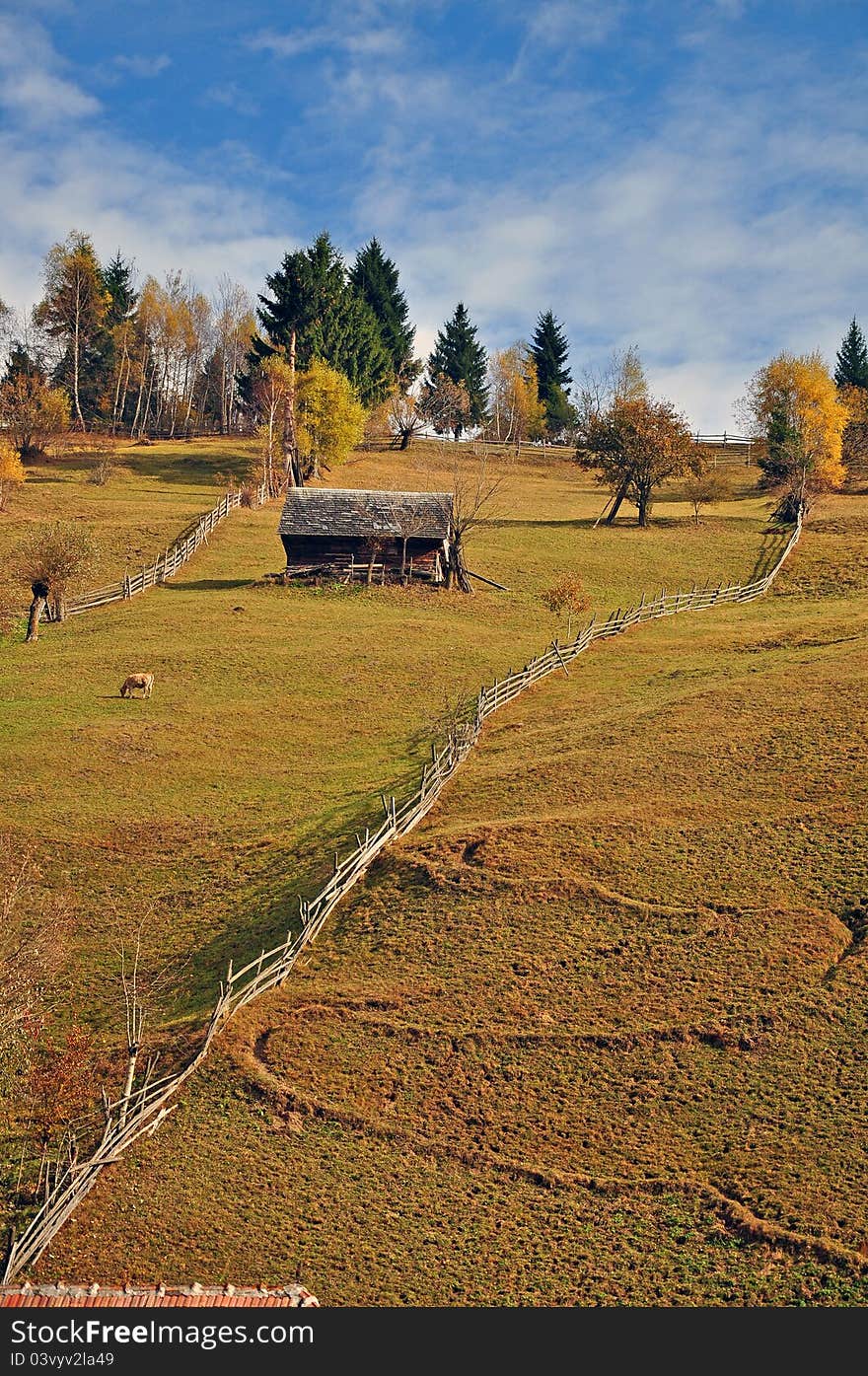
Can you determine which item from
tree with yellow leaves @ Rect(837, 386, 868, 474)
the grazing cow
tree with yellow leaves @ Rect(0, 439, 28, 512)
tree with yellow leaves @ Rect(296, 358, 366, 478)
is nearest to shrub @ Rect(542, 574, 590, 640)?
the grazing cow

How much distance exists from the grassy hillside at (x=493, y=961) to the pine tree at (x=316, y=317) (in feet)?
153

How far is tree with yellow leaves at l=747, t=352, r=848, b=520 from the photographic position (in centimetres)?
7456

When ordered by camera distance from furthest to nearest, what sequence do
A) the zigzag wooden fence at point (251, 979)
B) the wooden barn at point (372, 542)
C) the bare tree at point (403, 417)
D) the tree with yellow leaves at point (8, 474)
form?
the bare tree at point (403, 417) → the tree with yellow leaves at point (8, 474) → the wooden barn at point (372, 542) → the zigzag wooden fence at point (251, 979)

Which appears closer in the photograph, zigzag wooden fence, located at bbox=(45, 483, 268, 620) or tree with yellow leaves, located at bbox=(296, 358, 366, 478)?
zigzag wooden fence, located at bbox=(45, 483, 268, 620)

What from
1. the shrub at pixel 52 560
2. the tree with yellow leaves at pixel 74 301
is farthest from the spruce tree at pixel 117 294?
the shrub at pixel 52 560

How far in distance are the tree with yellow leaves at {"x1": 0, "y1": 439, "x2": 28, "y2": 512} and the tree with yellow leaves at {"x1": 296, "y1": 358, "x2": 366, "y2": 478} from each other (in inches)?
761

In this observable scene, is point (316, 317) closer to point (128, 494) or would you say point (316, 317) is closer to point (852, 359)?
point (128, 494)

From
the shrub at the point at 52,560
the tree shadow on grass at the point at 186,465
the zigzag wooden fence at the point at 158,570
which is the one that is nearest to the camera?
the shrub at the point at 52,560

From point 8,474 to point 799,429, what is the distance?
5310 centimetres

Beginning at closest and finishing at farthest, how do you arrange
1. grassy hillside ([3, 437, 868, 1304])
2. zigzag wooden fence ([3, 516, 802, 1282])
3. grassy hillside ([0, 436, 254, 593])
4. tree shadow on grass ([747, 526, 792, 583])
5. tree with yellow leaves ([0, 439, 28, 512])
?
1. grassy hillside ([3, 437, 868, 1304])
2. zigzag wooden fence ([3, 516, 802, 1282])
3. grassy hillside ([0, 436, 254, 593])
4. tree shadow on grass ([747, 526, 792, 583])
5. tree with yellow leaves ([0, 439, 28, 512])

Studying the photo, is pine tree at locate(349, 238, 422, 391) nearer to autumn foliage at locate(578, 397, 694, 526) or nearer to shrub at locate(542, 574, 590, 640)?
autumn foliage at locate(578, 397, 694, 526)

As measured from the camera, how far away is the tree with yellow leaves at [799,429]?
74.6 metres

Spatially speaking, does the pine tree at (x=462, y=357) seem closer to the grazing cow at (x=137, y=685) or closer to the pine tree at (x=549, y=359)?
the pine tree at (x=549, y=359)

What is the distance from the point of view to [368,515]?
197 feet
